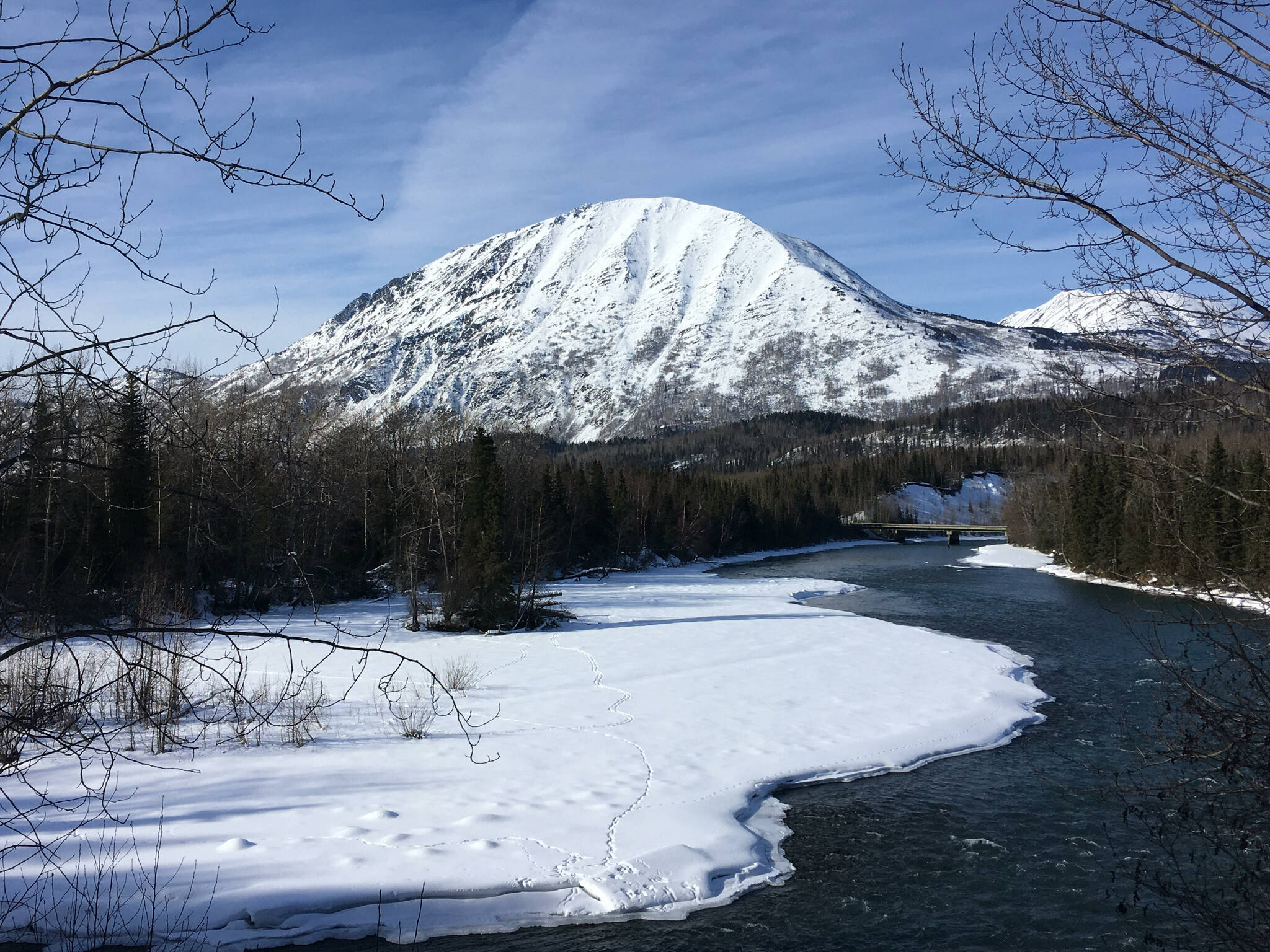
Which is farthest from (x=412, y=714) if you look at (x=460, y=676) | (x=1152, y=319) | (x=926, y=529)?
(x=926, y=529)

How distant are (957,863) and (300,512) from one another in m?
10.3

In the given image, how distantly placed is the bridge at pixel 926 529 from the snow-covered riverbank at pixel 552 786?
86.3 metres

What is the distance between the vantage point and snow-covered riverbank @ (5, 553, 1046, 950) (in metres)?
9.00

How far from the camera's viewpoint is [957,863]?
10.6 metres

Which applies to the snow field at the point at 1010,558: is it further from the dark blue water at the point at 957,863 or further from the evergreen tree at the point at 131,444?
the evergreen tree at the point at 131,444

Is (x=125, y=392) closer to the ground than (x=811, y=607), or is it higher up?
higher up

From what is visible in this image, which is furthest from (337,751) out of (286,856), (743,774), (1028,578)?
(1028,578)

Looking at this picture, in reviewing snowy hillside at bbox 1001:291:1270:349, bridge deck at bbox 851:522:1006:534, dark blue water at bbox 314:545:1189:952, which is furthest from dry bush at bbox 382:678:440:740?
bridge deck at bbox 851:522:1006:534

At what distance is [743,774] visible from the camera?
1334cm

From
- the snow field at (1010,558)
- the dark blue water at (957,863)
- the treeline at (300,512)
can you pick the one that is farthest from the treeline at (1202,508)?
the snow field at (1010,558)

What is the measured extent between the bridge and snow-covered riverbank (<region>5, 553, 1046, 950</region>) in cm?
8627

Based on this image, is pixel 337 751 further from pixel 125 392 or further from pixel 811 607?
pixel 811 607

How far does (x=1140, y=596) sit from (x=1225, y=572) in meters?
40.8

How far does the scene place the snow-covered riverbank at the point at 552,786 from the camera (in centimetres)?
900
